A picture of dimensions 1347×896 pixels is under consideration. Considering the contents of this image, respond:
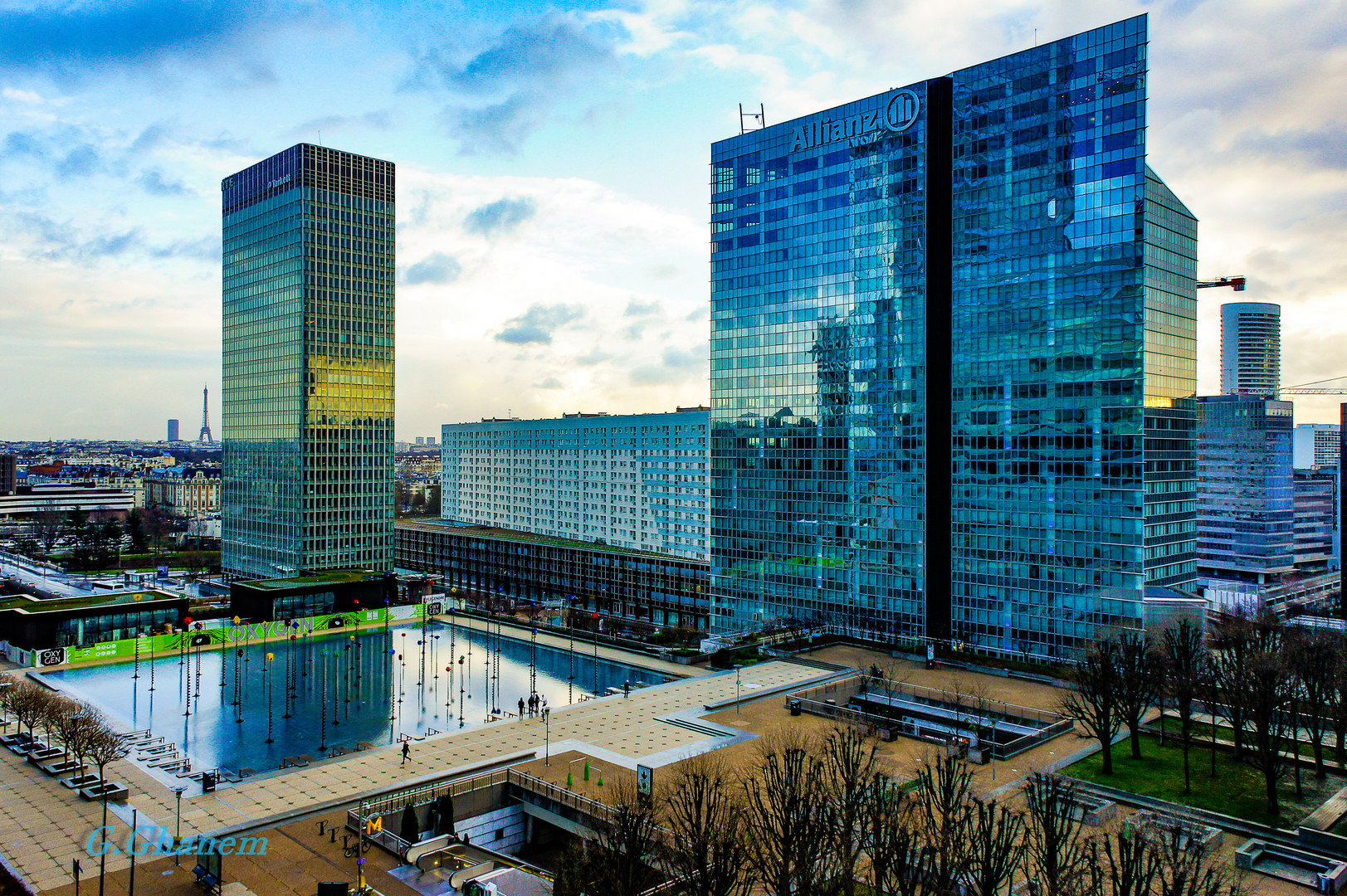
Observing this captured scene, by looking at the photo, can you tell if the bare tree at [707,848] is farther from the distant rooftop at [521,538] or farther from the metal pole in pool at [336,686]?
the distant rooftop at [521,538]

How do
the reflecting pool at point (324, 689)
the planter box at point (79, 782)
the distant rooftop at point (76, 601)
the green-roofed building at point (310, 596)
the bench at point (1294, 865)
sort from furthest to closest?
the green-roofed building at point (310, 596) < the distant rooftop at point (76, 601) < the reflecting pool at point (324, 689) < the planter box at point (79, 782) < the bench at point (1294, 865)

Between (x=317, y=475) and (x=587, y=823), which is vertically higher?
(x=317, y=475)

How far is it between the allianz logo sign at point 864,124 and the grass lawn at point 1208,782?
190 ft

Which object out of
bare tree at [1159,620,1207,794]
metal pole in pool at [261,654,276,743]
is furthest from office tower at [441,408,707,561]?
bare tree at [1159,620,1207,794]

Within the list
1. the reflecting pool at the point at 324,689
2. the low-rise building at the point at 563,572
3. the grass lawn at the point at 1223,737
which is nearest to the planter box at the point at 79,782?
the reflecting pool at the point at 324,689

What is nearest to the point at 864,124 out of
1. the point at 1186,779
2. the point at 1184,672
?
the point at 1184,672

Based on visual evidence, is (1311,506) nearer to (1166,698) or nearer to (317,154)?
(1166,698)

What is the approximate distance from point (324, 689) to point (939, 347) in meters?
61.6

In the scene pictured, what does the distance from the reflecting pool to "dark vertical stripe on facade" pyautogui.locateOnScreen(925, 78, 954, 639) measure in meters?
27.5

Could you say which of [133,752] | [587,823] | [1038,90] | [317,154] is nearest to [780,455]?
[1038,90]

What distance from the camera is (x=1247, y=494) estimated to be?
15675 centimetres

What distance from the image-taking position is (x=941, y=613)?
80812 millimetres

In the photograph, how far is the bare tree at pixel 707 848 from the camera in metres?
30.5

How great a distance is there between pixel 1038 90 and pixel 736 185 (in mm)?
32618
